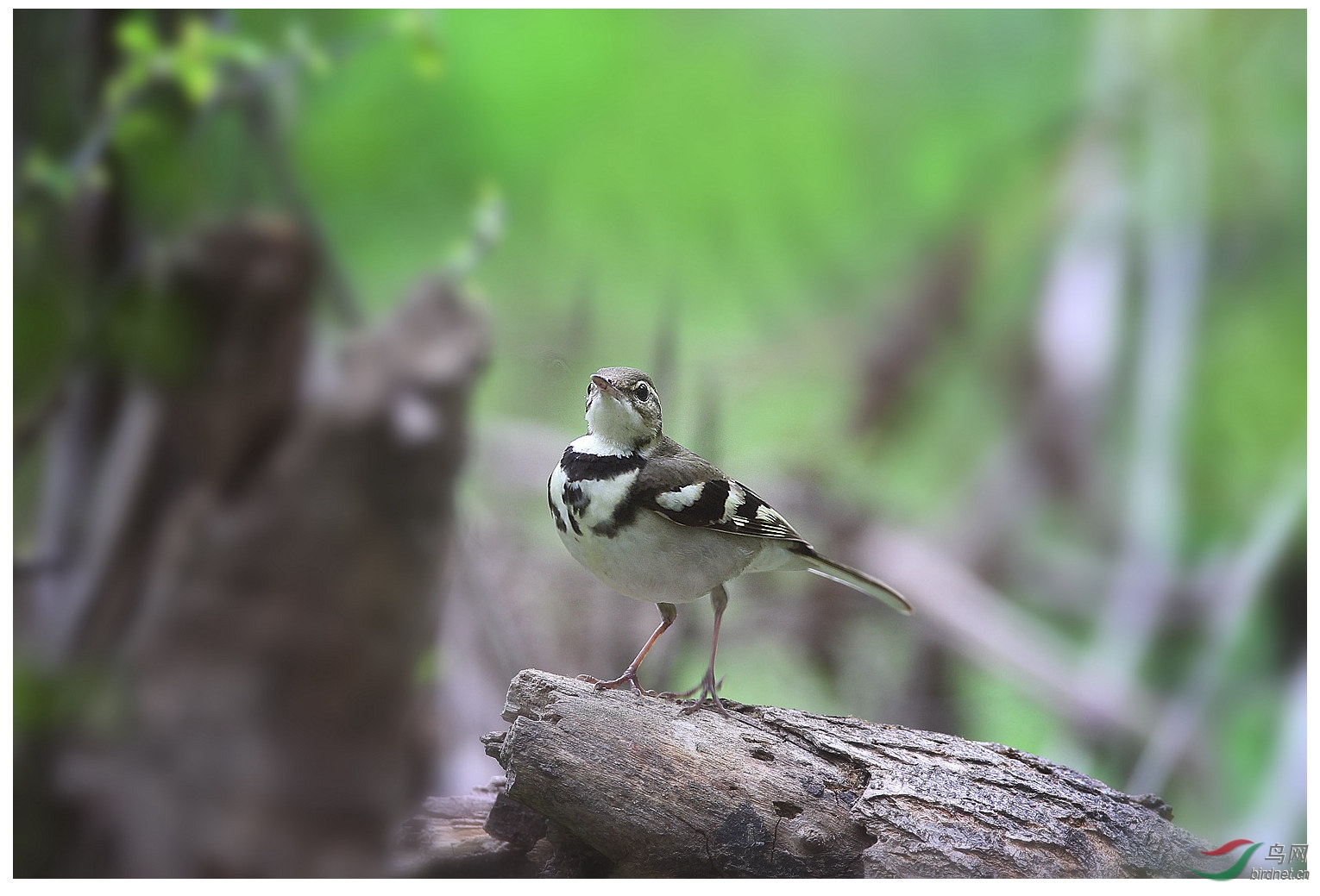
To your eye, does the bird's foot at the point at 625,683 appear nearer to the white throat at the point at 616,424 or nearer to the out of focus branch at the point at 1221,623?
the white throat at the point at 616,424

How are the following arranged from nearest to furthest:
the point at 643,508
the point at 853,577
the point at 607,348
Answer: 1. the point at 643,508
2. the point at 853,577
3. the point at 607,348

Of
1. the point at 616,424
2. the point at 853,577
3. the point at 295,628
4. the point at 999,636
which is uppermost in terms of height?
the point at 616,424

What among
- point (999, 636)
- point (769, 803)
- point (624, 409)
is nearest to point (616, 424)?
point (624, 409)

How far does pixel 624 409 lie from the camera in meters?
0.82

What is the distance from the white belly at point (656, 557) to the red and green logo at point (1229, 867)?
1.84ft

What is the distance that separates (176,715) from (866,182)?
132 centimetres

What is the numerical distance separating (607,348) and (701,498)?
1.29 feet

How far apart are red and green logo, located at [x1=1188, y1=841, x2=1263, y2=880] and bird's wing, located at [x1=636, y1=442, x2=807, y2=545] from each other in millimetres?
516

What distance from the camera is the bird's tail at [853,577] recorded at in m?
0.93

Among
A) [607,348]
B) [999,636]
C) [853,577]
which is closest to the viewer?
[853,577]

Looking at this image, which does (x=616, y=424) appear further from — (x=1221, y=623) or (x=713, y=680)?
(x=1221, y=623)

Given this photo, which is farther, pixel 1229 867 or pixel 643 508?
pixel 1229 867

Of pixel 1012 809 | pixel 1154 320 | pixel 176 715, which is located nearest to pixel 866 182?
pixel 1154 320

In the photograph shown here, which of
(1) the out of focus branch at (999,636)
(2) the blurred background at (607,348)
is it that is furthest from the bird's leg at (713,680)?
(1) the out of focus branch at (999,636)
